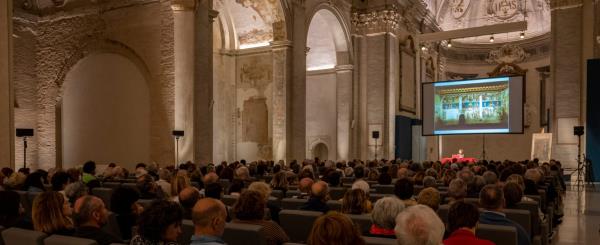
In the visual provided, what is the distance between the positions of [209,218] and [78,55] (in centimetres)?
1536

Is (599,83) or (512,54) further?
(512,54)

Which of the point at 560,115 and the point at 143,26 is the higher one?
the point at 143,26

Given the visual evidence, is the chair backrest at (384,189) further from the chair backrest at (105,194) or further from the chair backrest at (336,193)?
the chair backrest at (105,194)

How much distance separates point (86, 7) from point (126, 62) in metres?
2.83

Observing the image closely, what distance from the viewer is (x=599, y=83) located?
1666cm

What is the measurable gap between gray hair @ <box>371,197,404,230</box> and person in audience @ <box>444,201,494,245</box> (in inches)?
14.4

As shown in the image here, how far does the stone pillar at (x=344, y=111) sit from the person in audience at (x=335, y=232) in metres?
19.4

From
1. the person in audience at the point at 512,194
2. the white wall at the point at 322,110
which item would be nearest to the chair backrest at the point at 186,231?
the person in audience at the point at 512,194

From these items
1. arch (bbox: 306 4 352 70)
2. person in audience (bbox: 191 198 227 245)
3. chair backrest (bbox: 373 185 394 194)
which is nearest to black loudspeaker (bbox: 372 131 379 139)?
arch (bbox: 306 4 352 70)

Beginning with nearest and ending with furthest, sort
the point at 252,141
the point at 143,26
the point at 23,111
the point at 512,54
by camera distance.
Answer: the point at 143,26
the point at 23,111
the point at 252,141
the point at 512,54

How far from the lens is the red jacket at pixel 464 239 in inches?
119

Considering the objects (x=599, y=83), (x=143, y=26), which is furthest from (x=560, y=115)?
(x=143, y=26)

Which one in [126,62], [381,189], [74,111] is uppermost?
[126,62]

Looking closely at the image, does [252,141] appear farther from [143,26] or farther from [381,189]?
[381,189]
